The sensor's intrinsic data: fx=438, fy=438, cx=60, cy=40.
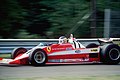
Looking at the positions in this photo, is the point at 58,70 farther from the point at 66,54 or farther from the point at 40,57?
the point at 66,54

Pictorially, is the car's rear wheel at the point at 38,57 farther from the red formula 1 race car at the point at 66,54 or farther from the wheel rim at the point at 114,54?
the wheel rim at the point at 114,54

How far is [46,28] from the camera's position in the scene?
21141mm

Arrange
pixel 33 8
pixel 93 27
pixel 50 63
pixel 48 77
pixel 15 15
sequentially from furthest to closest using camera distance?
1. pixel 33 8
2. pixel 15 15
3. pixel 93 27
4. pixel 50 63
5. pixel 48 77

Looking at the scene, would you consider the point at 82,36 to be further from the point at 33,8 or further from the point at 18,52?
the point at 18,52

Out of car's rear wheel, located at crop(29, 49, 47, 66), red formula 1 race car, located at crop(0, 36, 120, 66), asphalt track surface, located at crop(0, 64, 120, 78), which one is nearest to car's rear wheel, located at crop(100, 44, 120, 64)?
red formula 1 race car, located at crop(0, 36, 120, 66)

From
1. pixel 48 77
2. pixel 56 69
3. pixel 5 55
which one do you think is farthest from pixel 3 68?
pixel 5 55

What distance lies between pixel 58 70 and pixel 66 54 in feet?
4.81

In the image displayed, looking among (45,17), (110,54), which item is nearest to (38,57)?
(110,54)

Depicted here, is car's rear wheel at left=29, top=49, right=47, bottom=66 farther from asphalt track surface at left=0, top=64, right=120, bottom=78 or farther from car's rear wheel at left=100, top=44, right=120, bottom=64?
car's rear wheel at left=100, top=44, right=120, bottom=64

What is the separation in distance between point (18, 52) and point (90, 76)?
4.06 metres

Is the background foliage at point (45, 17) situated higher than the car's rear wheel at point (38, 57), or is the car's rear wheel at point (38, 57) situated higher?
the background foliage at point (45, 17)

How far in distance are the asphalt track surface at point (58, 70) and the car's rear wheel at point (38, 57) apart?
235 mm

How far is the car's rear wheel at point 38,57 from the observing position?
42.8 ft

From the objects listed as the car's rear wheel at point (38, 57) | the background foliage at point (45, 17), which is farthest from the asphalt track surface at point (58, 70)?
the background foliage at point (45, 17)
